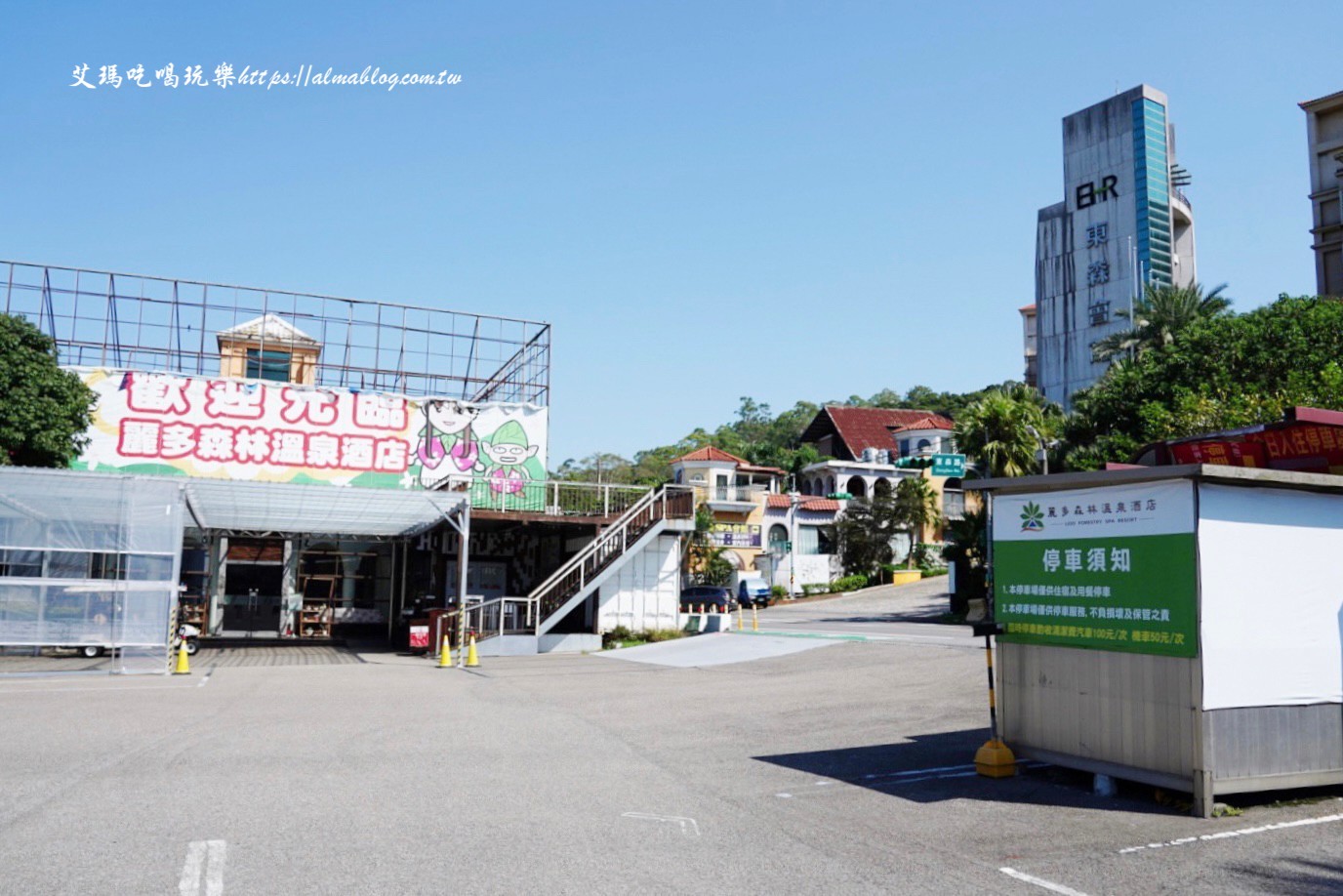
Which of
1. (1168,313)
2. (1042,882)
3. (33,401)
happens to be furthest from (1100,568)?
(1168,313)

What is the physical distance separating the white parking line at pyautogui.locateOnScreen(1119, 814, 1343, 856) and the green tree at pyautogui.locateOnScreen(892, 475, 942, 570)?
4179 cm

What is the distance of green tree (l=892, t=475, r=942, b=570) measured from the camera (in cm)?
4931

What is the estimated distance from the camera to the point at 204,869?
618 cm

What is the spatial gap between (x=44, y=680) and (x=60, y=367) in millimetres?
14069

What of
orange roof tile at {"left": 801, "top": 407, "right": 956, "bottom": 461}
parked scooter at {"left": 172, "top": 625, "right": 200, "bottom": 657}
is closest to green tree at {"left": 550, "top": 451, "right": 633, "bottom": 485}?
orange roof tile at {"left": 801, "top": 407, "right": 956, "bottom": 461}

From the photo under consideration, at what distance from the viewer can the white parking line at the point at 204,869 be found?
5746 mm

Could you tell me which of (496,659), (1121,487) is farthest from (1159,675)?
(496,659)

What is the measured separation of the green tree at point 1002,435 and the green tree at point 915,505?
574 inches

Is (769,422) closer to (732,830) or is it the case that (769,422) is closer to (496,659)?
(496,659)

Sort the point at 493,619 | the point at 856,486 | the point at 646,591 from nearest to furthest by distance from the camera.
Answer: the point at 493,619, the point at 646,591, the point at 856,486

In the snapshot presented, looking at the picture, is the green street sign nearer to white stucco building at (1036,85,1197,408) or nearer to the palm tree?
the palm tree

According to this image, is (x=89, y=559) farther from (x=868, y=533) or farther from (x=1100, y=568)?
(x=868, y=533)

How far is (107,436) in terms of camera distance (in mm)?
31438

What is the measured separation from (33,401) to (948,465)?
24339mm
